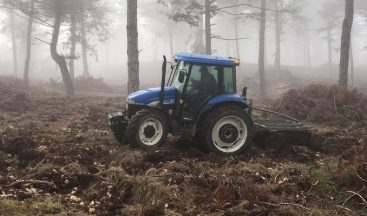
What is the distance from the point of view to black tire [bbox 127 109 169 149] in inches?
348

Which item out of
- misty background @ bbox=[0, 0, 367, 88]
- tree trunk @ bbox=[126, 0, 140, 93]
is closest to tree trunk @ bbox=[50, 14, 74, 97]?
misty background @ bbox=[0, 0, 367, 88]

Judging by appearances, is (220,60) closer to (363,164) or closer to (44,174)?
(363,164)

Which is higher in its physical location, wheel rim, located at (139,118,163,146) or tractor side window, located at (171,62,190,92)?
tractor side window, located at (171,62,190,92)

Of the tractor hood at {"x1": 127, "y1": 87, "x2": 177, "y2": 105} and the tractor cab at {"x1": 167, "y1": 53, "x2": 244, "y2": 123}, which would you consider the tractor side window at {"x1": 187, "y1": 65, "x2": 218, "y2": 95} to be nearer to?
the tractor cab at {"x1": 167, "y1": 53, "x2": 244, "y2": 123}

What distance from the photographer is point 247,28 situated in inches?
2680

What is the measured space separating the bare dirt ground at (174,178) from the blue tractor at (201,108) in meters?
0.38

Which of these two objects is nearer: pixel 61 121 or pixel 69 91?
pixel 61 121

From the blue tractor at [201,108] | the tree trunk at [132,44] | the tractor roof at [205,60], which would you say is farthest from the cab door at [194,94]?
the tree trunk at [132,44]

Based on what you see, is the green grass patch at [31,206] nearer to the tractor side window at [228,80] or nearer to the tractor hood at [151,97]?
the tractor hood at [151,97]

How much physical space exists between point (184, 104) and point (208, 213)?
12.6 ft

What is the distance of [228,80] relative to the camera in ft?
30.9

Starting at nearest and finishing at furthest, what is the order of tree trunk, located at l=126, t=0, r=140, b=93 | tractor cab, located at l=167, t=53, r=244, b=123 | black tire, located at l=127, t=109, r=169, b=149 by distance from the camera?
Answer: black tire, located at l=127, t=109, r=169, b=149
tractor cab, located at l=167, t=53, r=244, b=123
tree trunk, located at l=126, t=0, r=140, b=93

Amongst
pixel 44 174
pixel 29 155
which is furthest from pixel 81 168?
pixel 29 155

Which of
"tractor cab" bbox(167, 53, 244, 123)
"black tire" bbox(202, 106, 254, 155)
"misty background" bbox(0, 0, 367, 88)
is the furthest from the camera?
"misty background" bbox(0, 0, 367, 88)
